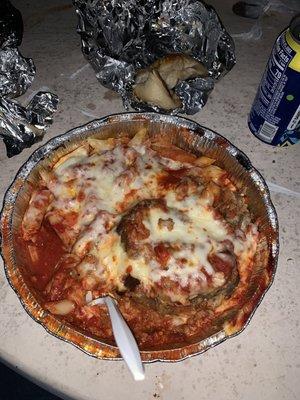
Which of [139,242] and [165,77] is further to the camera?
[165,77]

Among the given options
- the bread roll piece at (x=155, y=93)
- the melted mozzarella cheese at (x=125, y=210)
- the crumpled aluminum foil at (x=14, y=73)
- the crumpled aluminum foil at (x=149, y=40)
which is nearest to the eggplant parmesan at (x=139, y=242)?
the melted mozzarella cheese at (x=125, y=210)

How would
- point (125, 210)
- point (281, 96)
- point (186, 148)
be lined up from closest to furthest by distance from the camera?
point (125, 210) → point (281, 96) → point (186, 148)

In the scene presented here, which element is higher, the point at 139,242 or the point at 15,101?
the point at 139,242

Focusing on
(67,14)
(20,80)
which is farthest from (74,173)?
(67,14)

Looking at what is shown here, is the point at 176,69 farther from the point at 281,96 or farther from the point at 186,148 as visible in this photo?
the point at 281,96

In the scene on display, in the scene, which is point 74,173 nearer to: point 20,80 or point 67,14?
point 20,80

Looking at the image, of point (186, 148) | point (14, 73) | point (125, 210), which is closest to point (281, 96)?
point (186, 148)

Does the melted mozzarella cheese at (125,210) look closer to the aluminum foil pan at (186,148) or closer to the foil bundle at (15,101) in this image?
the aluminum foil pan at (186,148)
